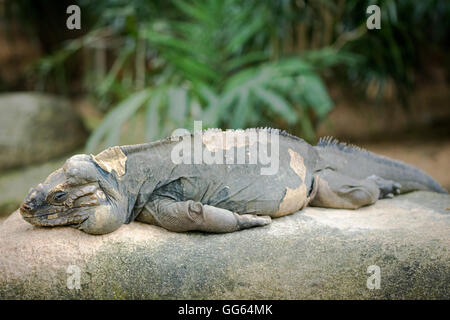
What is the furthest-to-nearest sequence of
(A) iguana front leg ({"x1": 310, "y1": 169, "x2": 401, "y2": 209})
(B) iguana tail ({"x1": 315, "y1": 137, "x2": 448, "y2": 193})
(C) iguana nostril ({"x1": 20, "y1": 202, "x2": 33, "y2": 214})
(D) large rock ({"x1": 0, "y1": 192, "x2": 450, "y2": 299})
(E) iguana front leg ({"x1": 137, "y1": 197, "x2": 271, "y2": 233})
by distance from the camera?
(B) iguana tail ({"x1": 315, "y1": 137, "x2": 448, "y2": 193})
(A) iguana front leg ({"x1": 310, "y1": 169, "x2": 401, "y2": 209})
(E) iguana front leg ({"x1": 137, "y1": 197, "x2": 271, "y2": 233})
(C) iguana nostril ({"x1": 20, "y1": 202, "x2": 33, "y2": 214})
(D) large rock ({"x1": 0, "y1": 192, "x2": 450, "y2": 299})

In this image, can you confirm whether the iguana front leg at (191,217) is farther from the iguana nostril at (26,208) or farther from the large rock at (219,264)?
the iguana nostril at (26,208)

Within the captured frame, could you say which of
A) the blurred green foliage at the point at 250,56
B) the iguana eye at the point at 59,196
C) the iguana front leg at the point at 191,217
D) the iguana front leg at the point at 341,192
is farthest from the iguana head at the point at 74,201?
the iguana front leg at the point at 341,192

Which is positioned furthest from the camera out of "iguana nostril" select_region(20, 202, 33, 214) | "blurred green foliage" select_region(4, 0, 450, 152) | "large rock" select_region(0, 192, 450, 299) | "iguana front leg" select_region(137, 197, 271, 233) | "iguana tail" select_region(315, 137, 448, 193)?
"blurred green foliage" select_region(4, 0, 450, 152)

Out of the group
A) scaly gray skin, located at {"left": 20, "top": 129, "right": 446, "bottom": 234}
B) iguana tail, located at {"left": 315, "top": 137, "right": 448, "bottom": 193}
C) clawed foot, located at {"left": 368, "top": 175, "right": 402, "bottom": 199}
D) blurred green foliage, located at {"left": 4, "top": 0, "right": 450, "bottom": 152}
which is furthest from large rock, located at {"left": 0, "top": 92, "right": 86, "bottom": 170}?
clawed foot, located at {"left": 368, "top": 175, "right": 402, "bottom": 199}

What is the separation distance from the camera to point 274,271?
2195 mm

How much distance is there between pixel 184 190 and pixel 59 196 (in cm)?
70

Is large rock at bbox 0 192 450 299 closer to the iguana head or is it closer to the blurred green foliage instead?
the iguana head

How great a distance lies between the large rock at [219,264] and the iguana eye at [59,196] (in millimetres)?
193

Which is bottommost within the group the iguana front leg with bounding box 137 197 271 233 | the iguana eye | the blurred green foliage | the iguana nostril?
the iguana front leg with bounding box 137 197 271 233

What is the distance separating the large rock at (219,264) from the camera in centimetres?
211

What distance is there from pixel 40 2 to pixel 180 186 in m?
7.02

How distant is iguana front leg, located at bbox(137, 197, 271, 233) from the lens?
2.39 m

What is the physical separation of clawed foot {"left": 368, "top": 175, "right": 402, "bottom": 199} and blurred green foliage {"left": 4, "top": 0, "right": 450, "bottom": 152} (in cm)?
83

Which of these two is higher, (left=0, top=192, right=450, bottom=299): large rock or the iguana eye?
the iguana eye
